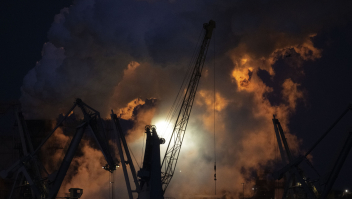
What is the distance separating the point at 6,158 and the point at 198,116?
147 feet

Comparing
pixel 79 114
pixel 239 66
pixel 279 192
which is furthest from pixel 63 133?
pixel 279 192

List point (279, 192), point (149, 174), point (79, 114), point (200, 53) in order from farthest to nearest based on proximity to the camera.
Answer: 1. point (279, 192)
2. point (79, 114)
3. point (200, 53)
4. point (149, 174)

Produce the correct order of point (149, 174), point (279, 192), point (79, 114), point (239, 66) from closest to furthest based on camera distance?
point (149, 174), point (79, 114), point (239, 66), point (279, 192)

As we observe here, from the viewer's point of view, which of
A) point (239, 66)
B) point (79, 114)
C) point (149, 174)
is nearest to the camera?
point (149, 174)

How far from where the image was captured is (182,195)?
284 ft

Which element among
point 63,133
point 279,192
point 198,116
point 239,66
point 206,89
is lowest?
point 279,192

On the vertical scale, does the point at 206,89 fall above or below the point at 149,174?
above

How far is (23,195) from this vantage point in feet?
234

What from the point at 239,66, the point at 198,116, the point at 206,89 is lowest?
the point at 198,116

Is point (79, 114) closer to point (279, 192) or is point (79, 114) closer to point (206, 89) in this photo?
point (206, 89)

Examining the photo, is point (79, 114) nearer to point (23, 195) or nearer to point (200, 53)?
point (23, 195)

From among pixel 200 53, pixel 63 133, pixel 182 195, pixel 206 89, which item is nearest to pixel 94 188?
pixel 63 133

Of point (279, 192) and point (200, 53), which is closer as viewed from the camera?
point (200, 53)

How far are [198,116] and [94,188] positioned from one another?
28583 millimetres
